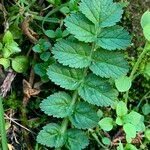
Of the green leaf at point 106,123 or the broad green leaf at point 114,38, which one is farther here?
the green leaf at point 106,123

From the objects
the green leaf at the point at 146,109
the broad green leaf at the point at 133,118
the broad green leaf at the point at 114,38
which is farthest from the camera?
the green leaf at the point at 146,109

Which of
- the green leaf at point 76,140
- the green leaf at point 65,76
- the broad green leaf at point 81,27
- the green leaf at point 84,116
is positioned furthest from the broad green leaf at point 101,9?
the green leaf at point 76,140

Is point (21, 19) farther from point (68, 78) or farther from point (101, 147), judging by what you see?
point (101, 147)

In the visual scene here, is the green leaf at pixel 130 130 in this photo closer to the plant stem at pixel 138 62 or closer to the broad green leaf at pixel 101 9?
the plant stem at pixel 138 62

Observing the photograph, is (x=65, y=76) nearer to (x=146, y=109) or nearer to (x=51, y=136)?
(x=51, y=136)

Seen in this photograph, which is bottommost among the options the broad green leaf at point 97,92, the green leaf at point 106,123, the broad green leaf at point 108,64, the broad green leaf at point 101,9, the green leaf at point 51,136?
the green leaf at point 51,136

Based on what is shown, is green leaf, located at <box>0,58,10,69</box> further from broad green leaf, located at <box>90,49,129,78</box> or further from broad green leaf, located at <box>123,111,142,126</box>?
broad green leaf, located at <box>123,111,142,126</box>

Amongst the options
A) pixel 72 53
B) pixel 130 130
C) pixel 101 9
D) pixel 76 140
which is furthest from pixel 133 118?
pixel 101 9
